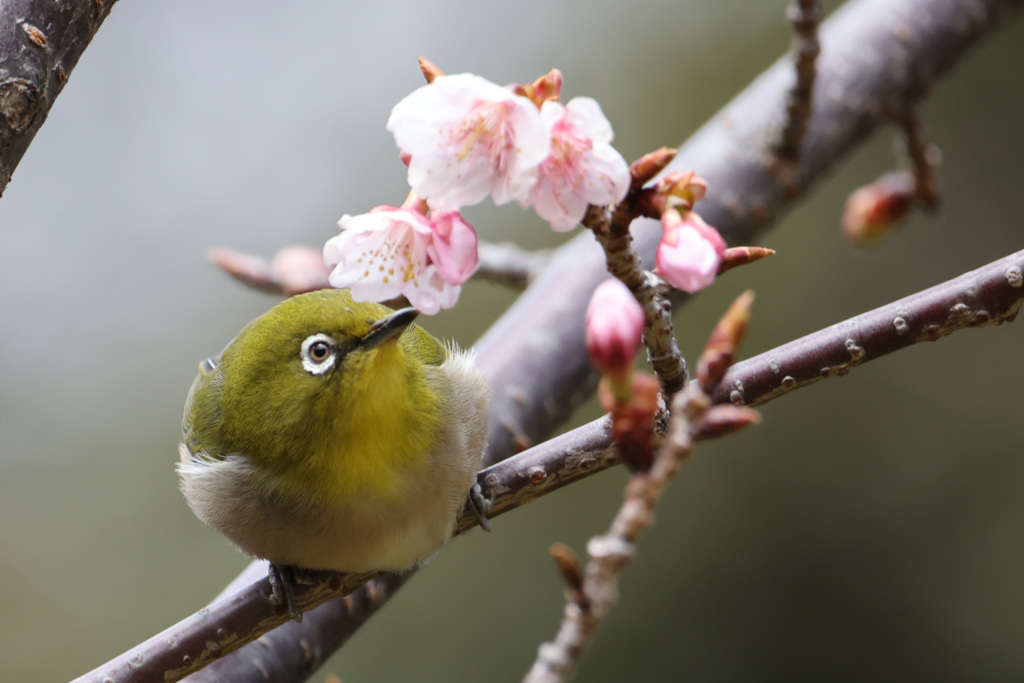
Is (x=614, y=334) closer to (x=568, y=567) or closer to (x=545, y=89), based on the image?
(x=568, y=567)

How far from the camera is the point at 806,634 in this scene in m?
4.25

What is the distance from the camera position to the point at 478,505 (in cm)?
188

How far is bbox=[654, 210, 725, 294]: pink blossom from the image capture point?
1157 mm

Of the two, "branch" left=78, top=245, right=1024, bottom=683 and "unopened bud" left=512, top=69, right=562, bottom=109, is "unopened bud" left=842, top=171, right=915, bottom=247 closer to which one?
"branch" left=78, top=245, right=1024, bottom=683

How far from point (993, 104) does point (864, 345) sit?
388 cm

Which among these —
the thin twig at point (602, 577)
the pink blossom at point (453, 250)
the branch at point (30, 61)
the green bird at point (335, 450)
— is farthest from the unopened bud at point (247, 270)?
the thin twig at point (602, 577)

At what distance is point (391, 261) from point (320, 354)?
540 millimetres

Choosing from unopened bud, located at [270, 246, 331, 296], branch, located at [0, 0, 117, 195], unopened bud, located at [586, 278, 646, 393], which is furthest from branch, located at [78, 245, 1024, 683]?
unopened bud, located at [270, 246, 331, 296]

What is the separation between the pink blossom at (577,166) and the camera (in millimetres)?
1152

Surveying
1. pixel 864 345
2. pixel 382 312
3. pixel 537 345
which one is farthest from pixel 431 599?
pixel 864 345

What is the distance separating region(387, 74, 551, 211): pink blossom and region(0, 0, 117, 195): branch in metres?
0.63

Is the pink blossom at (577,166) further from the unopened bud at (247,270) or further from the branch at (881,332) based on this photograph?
the unopened bud at (247,270)

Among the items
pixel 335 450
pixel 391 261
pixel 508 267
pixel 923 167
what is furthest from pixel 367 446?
pixel 923 167

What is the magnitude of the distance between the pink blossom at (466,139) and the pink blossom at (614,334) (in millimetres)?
292
